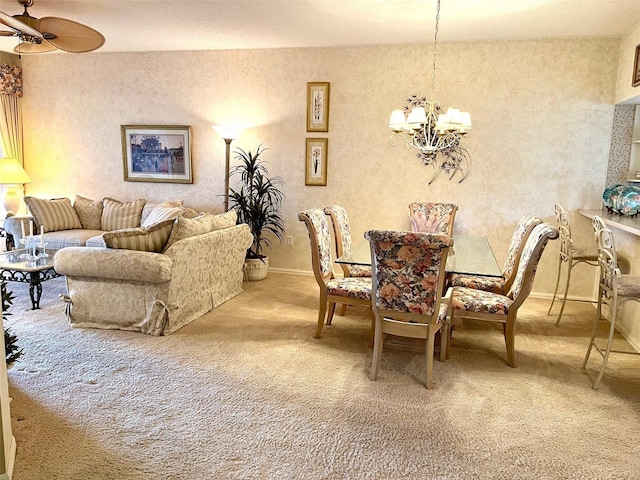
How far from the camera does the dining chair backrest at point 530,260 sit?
2.89m

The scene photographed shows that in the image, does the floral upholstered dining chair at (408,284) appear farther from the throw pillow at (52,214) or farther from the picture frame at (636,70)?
the throw pillow at (52,214)

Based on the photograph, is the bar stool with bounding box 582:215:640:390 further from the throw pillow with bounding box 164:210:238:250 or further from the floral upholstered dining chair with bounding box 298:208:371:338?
the throw pillow with bounding box 164:210:238:250

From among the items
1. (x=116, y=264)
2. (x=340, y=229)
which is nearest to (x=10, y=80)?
(x=116, y=264)

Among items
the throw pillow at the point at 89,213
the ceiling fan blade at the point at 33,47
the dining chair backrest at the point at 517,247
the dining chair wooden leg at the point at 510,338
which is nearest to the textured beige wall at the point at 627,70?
the dining chair backrest at the point at 517,247

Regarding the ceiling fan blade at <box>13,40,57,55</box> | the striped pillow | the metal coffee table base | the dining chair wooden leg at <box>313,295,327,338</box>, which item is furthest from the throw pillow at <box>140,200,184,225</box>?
the dining chair wooden leg at <box>313,295,327,338</box>

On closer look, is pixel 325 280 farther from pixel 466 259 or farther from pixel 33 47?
pixel 33 47

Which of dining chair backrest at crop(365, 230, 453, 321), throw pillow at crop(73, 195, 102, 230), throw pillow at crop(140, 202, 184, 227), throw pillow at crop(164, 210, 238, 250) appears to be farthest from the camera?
throw pillow at crop(73, 195, 102, 230)

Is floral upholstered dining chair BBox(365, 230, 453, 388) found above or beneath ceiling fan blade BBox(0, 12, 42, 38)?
beneath

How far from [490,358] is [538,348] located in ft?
1.58

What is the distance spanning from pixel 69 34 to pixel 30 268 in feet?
6.30

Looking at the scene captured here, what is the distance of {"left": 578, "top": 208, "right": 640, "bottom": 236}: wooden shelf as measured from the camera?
333 cm

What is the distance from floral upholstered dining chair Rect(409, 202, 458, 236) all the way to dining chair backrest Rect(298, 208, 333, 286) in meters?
1.45

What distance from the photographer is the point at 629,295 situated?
113 inches

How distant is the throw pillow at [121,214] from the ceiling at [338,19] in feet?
6.18
